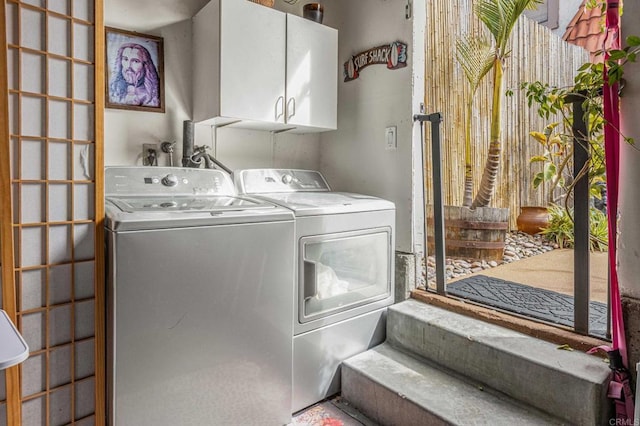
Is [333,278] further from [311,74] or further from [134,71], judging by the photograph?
[134,71]

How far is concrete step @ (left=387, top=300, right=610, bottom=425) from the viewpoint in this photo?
1.52m

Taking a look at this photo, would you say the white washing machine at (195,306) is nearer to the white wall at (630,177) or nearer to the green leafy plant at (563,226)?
the white wall at (630,177)

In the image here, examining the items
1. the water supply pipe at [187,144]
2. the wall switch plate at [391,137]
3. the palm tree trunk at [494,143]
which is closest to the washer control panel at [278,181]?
the water supply pipe at [187,144]

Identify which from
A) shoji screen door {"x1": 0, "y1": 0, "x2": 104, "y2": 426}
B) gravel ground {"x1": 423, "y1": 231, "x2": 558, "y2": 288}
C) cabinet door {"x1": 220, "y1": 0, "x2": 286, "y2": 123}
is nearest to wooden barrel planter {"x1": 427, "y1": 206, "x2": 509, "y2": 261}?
gravel ground {"x1": 423, "y1": 231, "x2": 558, "y2": 288}

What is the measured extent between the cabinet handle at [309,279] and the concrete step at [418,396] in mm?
510

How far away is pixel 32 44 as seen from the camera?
1.27 m

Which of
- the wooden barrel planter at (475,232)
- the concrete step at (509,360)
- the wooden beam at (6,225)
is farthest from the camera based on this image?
the wooden barrel planter at (475,232)

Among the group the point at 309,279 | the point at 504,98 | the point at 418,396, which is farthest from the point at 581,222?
the point at 504,98

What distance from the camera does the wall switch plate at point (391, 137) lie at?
8.40 ft

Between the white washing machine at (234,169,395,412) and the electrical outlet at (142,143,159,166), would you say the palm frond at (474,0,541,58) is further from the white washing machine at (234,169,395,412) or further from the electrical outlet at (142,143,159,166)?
the electrical outlet at (142,143,159,166)

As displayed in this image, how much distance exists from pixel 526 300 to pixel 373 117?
61.2 inches

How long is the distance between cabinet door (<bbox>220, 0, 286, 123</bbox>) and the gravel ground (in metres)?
1.65

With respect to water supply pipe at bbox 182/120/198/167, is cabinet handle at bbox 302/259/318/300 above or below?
below

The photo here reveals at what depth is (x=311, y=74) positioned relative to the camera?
8.43ft
